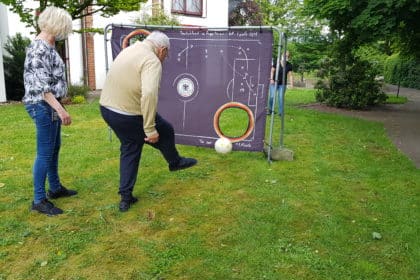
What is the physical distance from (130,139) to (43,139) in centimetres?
81

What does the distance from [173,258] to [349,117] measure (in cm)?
867

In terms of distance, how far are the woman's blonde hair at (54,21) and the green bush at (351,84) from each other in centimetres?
1029

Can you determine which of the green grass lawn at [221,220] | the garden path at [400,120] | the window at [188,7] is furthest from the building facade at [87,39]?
the green grass lawn at [221,220]

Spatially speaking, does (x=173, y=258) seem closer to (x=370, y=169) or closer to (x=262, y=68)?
(x=262, y=68)

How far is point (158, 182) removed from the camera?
204 inches

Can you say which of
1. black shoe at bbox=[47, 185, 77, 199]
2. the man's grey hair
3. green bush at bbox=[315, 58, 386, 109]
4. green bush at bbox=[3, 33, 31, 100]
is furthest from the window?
the man's grey hair

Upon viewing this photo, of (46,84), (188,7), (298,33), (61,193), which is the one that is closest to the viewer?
(46,84)

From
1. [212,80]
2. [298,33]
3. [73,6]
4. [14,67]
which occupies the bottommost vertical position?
[14,67]

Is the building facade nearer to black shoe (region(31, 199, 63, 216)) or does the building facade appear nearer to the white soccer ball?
the white soccer ball

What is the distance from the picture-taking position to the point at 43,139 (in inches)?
154

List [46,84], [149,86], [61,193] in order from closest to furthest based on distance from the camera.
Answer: [149,86]
[46,84]
[61,193]

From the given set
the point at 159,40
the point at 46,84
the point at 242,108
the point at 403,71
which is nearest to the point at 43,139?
the point at 46,84

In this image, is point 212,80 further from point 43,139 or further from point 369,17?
point 369,17

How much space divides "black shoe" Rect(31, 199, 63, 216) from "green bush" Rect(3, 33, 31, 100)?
32.8 ft
